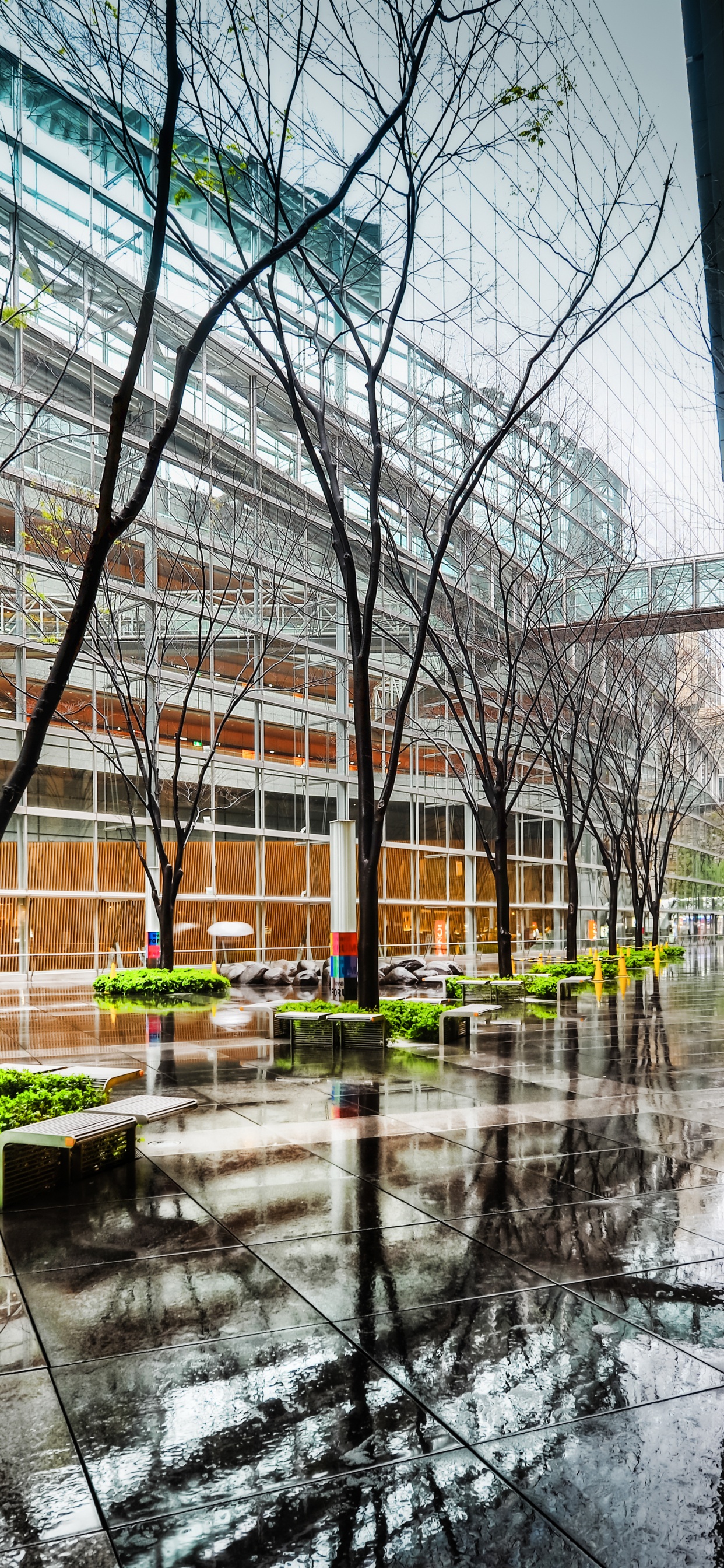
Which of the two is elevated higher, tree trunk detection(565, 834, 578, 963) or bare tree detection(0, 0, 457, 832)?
bare tree detection(0, 0, 457, 832)

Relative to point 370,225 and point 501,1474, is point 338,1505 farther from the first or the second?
point 370,225

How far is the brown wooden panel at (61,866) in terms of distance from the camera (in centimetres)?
2512

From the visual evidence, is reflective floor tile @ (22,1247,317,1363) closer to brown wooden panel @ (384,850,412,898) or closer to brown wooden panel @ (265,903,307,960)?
brown wooden panel @ (265,903,307,960)

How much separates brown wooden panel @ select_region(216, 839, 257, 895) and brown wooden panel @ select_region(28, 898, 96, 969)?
4.41m

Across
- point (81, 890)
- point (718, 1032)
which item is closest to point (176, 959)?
point (81, 890)

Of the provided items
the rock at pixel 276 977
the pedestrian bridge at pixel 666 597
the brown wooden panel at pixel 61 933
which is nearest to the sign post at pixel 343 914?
the rock at pixel 276 977

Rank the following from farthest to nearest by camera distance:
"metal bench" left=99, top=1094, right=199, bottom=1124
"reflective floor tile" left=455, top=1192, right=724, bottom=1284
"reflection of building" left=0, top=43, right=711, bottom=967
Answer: "reflection of building" left=0, top=43, right=711, bottom=967
"metal bench" left=99, top=1094, right=199, bottom=1124
"reflective floor tile" left=455, top=1192, right=724, bottom=1284

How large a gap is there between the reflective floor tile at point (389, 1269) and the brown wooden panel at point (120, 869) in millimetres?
21663

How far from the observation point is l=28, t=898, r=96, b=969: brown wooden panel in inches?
987

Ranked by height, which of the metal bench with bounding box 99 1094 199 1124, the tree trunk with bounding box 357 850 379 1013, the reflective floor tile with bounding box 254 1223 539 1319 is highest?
the tree trunk with bounding box 357 850 379 1013

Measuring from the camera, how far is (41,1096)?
7793mm

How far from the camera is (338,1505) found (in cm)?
312

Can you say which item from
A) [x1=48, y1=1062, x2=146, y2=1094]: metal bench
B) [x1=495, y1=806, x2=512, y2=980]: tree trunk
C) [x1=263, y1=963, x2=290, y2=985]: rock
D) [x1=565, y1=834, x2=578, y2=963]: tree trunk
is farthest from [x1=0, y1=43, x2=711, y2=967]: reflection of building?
[x1=48, y1=1062, x2=146, y2=1094]: metal bench

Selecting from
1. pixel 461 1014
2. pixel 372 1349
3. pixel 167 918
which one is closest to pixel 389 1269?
pixel 372 1349
